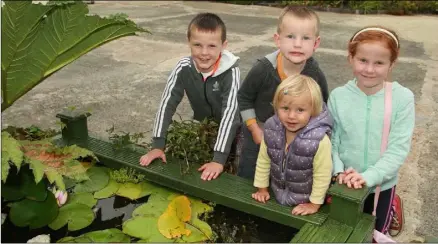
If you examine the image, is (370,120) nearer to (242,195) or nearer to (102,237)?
(242,195)

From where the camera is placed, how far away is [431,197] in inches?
100

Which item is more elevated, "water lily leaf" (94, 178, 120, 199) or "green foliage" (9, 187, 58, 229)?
"green foliage" (9, 187, 58, 229)

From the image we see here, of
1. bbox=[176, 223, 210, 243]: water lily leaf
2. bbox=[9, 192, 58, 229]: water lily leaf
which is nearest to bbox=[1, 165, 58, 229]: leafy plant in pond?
bbox=[9, 192, 58, 229]: water lily leaf

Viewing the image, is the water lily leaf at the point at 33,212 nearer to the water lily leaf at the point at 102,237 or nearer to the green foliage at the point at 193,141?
the water lily leaf at the point at 102,237

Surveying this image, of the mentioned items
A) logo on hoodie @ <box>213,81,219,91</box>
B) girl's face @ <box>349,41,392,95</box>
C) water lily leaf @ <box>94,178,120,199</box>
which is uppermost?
girl's face @ <box>349,41,392,95</box>

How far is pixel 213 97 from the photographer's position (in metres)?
2.68

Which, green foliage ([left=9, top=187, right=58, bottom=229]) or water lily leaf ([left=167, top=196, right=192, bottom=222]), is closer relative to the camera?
green foliage ([left=9, top=187, right=58, bottom=229])

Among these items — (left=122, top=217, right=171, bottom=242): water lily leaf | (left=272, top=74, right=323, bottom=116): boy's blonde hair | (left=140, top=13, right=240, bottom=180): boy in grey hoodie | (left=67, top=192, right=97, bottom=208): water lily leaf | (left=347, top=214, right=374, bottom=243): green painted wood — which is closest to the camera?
(left=347, top=214, right=374, bottom=243): green painted wood

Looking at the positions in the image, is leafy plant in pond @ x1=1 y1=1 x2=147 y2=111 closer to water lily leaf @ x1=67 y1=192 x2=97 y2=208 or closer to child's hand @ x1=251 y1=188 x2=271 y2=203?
water lily leaf @ x1=67 y1=192 x2=97 y2=208

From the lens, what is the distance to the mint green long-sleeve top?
81.0 inches

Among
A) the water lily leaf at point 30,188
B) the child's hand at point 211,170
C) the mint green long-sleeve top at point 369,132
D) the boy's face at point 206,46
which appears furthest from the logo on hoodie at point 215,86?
the water lily leaf at point 30,188

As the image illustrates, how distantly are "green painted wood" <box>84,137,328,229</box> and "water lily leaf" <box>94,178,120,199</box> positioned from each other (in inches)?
4.3

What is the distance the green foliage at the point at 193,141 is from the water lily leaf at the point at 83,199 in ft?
1.56

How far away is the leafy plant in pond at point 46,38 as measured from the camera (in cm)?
192
